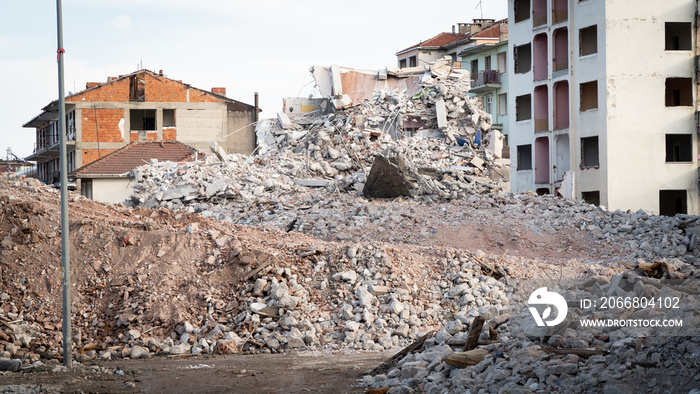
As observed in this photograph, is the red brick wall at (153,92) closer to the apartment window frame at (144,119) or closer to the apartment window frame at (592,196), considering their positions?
the apartment window frame at (144,119)

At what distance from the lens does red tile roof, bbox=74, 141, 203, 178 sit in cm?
4050

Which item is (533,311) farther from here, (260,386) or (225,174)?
(225,174)

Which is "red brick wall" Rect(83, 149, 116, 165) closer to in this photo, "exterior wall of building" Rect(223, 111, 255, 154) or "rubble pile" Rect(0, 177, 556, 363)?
"exterior wall of building" Rect(223, 111, 255, 154)

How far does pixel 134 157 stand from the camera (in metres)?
41.8

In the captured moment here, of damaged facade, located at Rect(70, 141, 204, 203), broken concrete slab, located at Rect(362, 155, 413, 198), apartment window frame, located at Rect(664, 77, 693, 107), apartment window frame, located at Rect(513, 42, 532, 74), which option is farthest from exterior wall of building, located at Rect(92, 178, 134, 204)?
apartment window frame, located at Rect(664, 77, 693, 107)

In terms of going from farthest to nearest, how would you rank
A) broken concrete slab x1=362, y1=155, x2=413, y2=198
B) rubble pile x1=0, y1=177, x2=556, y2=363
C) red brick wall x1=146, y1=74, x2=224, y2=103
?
red brick wall x1=146, y1=74, x2=224, y2=103 < broken concrete slab x1=362, y1=155, x2=413, y2=198 < rubble pile x1=0, y1=177, x2=556, y2=363

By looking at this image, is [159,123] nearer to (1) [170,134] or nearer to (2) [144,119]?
(1) [170,134]

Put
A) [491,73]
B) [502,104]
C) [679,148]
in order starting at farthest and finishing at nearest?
[502,104] → [491,73] → [679,148]

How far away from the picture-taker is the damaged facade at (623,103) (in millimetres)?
31109

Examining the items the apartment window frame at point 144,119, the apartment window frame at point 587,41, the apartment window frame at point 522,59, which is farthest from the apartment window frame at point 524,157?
the apartment window frame at point 144,119

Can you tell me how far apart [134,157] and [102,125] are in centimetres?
670

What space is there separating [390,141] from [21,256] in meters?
21.5

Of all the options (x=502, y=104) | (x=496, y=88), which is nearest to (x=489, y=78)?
(x=496, y=88)

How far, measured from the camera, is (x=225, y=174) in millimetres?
30453
